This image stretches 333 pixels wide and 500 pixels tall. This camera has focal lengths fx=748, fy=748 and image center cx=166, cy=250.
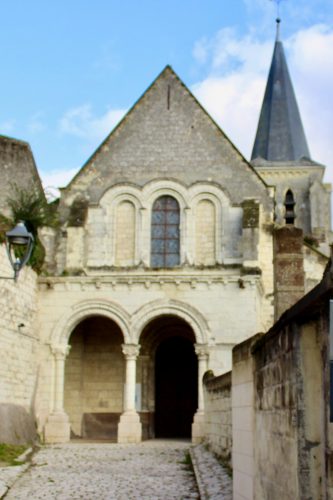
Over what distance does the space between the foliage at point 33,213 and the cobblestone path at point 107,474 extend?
17.7 feet

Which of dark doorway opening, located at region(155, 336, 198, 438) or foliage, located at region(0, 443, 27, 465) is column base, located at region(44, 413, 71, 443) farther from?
dark doorway opening, located at region(155, 336, 198, 438)

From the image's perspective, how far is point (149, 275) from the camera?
2205 cm

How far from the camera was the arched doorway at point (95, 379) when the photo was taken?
2294 centimetres

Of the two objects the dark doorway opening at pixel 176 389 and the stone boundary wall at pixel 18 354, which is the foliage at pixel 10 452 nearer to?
the stone boundary wall at pixel 18 354

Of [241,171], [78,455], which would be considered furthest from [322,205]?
[78,455]

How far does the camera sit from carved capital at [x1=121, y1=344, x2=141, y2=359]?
21.3 m

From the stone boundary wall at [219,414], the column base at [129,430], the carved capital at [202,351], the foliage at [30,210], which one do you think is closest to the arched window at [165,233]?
the carved capital at [202,351]

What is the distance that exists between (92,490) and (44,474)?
226 cm

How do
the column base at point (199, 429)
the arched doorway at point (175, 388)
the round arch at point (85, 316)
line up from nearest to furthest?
the column base at point (199, 429) < the round arch at point (85, 316) < the arched doorway at point (175, 388)

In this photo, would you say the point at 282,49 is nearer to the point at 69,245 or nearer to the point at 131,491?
the point at 69,245

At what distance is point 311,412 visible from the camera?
520 centimetres

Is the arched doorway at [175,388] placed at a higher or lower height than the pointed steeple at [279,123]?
lower

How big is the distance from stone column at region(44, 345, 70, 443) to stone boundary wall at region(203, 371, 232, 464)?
4735mm

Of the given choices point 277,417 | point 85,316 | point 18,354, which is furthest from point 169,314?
point 277,417
